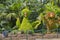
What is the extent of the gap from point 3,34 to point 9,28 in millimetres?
1268

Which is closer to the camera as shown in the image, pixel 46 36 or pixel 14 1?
pixel 46 36

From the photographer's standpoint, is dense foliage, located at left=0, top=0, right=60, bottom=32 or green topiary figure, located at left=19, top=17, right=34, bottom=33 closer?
dense foliage, located at left=0, top=0, right=60, bottom=32

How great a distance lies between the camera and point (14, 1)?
1100cm

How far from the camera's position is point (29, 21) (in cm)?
870

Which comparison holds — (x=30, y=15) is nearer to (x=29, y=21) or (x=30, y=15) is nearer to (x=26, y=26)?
(x=29, y=21)

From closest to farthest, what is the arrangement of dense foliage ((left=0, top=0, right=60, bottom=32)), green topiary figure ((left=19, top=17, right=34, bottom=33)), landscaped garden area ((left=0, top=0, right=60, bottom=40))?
landscaped garden area ((left=0, top=0, right=60, bottom=40))
dense foliage ((left=0, top=0, right=60, bottom=32))
green topiary figure ((left=19, top=17, right=34, bottom=33))

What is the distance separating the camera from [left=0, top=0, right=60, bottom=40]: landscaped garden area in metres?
7.63

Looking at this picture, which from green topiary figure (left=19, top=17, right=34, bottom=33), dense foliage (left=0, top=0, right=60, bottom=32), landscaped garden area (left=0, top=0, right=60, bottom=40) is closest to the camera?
landscaped garden area (left=0, top=0, right=60, bottom=40)

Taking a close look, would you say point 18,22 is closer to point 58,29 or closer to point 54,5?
point 58,29

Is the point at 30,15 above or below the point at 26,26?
above

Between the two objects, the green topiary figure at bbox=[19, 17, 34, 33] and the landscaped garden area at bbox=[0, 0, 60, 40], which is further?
the green topiary figure at bbox=[19, 17, 34, 33]

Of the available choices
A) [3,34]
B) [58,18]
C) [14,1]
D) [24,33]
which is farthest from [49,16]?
[14,1]

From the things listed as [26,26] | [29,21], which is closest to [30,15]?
[29,21]

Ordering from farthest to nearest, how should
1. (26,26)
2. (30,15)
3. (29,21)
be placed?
(30,15)
(29,21)
(26,26)
